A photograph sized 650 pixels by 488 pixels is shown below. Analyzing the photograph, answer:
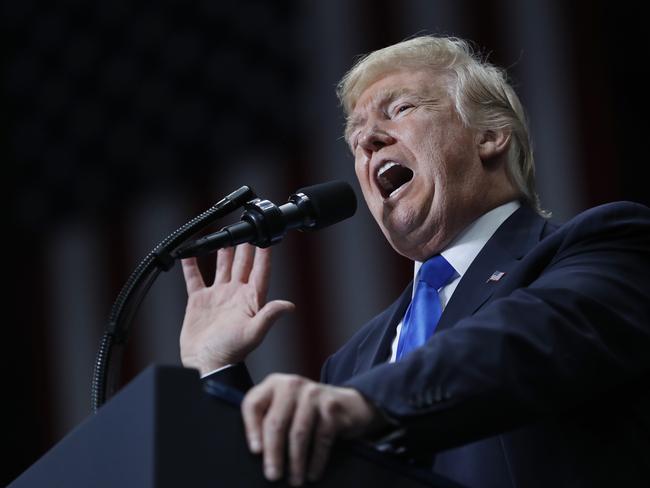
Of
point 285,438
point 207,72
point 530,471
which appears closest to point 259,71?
point 207,72

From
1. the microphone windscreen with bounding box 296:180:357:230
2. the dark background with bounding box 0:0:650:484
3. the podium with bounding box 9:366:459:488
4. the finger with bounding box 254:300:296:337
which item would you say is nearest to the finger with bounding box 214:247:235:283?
the finger with bounding box 254:300:296:337

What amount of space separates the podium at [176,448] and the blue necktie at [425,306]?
61 centimetres

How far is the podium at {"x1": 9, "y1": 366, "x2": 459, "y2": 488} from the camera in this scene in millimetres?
827

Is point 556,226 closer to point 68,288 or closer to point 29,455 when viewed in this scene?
point 29,455

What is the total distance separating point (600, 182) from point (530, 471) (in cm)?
153

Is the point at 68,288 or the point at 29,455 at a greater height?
the point at 68,288

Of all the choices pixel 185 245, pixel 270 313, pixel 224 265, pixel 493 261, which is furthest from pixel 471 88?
pixel 185 245

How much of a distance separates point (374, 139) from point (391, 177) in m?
0.08

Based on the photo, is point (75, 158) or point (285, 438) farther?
point (75, 158)

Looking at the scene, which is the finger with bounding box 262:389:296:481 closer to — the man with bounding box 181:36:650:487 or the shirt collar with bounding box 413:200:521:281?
the man with bounding box 181:36:650:487

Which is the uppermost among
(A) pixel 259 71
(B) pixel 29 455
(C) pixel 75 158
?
(A) pixel 259 71

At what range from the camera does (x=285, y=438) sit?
871 millimetres

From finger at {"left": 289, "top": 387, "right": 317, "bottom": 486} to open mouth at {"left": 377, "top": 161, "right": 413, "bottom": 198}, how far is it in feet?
3.36

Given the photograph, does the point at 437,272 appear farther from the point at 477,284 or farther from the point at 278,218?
the point at 278,218
